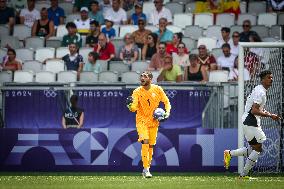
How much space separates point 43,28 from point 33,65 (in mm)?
2183

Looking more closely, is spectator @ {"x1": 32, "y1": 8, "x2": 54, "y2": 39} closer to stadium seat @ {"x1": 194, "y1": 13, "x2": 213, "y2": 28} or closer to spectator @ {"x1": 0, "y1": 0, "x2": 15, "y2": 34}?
spectator @ {"x1": 0, "y1": 0, "x2": 15, "y2": 34}

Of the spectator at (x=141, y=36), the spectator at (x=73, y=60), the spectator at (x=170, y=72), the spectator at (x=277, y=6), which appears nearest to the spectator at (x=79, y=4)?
the spectator at (x=141, y=36)

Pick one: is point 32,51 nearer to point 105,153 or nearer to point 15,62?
point 15,62

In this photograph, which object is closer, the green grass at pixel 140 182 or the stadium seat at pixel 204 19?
the green grass at pixel 140 182

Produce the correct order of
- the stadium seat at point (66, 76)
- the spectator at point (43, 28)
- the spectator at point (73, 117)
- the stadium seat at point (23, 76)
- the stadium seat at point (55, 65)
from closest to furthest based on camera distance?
the spectator at point (73, 117) < the stadium seat at point (66, 76) < the stadium seat at point (23, 76) < the stadium seat at point (55, 65) < the spectator at point (43, 28)

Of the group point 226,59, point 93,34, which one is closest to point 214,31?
point 226,59

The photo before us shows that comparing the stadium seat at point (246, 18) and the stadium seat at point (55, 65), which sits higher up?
the stadium seat at point (246, 18)

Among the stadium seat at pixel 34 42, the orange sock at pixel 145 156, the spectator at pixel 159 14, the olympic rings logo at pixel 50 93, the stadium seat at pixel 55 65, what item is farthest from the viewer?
the spectator at pixel 159 14

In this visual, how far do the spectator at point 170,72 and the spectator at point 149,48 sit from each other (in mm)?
1627

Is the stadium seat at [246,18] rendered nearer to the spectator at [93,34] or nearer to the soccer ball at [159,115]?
the spectator at [93,34]

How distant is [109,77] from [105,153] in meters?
2.43

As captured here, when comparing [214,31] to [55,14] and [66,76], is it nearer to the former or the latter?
[66,76]

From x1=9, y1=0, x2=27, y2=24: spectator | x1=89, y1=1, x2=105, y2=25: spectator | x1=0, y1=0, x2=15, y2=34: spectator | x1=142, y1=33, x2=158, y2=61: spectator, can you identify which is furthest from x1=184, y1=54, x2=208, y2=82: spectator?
x1=9, y1=0, x2=27, y2=24: spectator

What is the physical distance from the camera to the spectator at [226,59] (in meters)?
21.2
